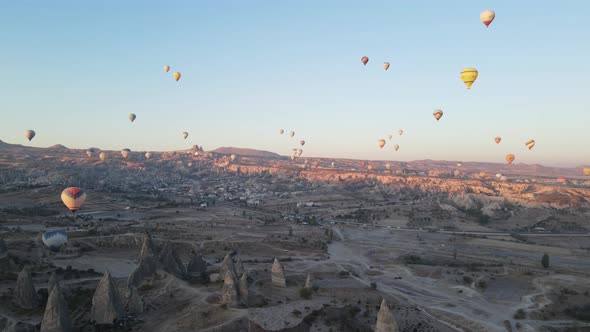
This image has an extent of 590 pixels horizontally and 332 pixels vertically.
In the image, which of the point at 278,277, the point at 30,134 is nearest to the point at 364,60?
the point at 278,277

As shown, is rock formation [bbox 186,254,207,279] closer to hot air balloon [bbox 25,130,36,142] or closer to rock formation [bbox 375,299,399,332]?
rock formation [bbox 375,299,399,332]

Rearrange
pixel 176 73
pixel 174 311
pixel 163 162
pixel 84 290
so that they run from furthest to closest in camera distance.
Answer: pixel 163 162
pixel 176 73
pixel 84 290
pixel 174 311

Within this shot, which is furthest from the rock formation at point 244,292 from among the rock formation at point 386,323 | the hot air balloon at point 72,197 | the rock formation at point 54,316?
the hot air balloon at point 72,197

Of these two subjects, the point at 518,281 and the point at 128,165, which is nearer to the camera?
the point at 518,281

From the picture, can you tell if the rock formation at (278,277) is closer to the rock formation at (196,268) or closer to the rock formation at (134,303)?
the rock formation at (196,268)

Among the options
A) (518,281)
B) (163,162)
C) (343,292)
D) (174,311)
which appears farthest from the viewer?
(163,162)

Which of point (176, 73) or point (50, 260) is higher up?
point (176, 73)

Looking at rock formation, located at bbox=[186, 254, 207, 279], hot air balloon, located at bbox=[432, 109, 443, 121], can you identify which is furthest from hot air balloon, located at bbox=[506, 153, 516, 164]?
rock formation, located at bbox=[186, 254, 207, 279]

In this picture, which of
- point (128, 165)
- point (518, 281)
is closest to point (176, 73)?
point (518, 281)

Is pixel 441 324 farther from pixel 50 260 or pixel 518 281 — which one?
pixel 50 260
